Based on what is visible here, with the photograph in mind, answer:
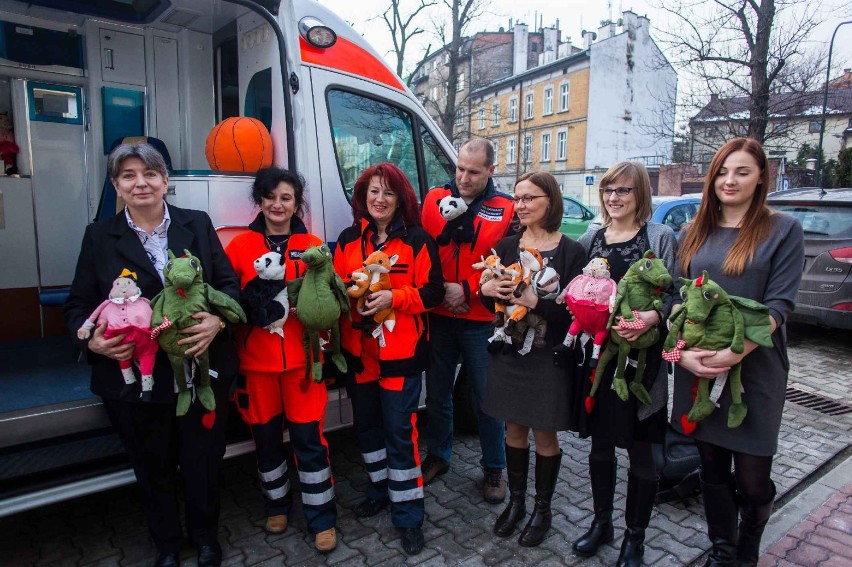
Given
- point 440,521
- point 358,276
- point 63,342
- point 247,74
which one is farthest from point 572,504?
point 63,342

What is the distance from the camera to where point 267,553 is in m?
2.88

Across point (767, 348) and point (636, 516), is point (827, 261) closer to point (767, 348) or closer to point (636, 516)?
point (767, 348)

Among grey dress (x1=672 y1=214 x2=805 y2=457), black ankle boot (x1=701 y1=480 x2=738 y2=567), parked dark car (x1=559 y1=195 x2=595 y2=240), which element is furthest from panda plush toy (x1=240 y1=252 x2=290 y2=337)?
parked dark car (x1=559 y1=195 x2=595 y2=240)

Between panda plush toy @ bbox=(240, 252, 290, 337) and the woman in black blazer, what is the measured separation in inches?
3.4

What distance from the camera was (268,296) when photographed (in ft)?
8.72

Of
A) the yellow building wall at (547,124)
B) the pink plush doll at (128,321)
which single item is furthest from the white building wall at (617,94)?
the pink plush doll at (128,321)

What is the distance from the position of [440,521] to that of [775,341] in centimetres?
192

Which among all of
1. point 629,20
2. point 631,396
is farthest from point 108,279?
point 629,20

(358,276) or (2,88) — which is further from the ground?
(2,88)

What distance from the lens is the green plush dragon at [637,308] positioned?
2.29m

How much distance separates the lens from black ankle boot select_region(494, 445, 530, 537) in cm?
295

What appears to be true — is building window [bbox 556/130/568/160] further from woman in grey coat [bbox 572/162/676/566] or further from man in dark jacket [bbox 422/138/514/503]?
woman in grey coat [bbox 572/162/676/566]

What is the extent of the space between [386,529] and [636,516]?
1.28 meters

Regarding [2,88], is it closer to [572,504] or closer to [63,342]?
[63,342]
